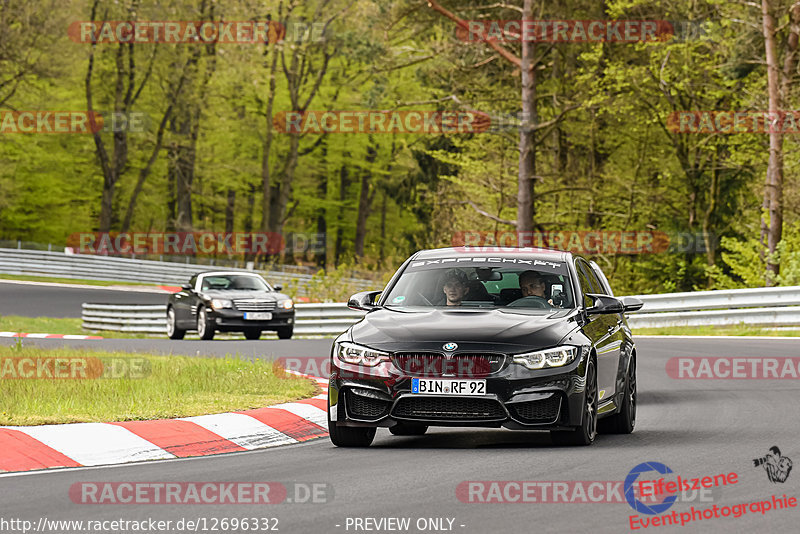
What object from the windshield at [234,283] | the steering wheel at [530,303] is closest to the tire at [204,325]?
the windshield at [234,283]

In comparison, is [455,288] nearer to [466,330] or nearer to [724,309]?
[466,330]

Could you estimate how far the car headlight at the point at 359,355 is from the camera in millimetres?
9258

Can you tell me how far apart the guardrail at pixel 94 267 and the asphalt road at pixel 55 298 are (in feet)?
9.48

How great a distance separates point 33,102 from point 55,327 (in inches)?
1319

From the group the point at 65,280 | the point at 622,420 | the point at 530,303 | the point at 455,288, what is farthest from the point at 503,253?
the point at 65,280

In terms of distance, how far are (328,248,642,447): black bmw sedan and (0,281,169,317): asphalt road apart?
103 ft

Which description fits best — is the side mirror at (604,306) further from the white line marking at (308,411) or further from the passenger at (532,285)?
the white line marking at (308,411)

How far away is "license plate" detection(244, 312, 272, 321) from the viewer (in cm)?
2608

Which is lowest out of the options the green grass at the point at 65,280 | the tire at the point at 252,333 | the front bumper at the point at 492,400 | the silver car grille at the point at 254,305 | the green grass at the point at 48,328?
the green grass at the point at 65,280

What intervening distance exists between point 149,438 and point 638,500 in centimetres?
411

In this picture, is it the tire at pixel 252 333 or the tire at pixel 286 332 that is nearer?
the tire at pixel 252 333

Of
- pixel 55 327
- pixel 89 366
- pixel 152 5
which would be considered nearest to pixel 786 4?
pixel 55 327

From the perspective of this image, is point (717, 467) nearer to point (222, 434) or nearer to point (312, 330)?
Result: point (222, 434)

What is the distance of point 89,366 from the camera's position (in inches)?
591
